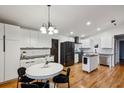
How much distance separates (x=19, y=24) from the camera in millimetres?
2623

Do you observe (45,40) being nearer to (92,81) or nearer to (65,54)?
(65,54)

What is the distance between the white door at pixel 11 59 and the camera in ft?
9.71

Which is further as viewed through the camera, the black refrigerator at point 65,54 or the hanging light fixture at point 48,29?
the black refrigerator at point 65,54

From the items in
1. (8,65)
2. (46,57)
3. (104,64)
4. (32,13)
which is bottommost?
(104,64)

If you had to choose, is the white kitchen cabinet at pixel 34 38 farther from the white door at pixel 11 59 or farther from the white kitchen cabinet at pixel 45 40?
the white door at pixel 11 59

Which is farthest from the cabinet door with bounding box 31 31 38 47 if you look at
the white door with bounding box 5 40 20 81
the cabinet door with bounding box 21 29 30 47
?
the white door with bounding box 5 40 20 81

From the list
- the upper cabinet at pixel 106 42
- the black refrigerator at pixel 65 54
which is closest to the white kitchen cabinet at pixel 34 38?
the black refrigerator at pixel 65 54

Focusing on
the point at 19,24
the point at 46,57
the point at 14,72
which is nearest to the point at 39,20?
the point at 19,24

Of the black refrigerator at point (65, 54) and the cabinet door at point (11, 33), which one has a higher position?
the cabinet door at point (11, 33)

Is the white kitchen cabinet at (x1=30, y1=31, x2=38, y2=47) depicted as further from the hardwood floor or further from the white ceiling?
the hardwood floor

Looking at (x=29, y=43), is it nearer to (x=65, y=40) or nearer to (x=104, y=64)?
(x=65, y=40)

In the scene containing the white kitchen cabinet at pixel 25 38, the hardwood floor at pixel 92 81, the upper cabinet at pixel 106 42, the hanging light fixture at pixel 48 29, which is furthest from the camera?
the upper cabinet at pixel 106 42

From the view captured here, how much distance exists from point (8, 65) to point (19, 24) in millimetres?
1253

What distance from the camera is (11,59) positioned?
3.08 m
